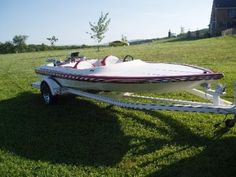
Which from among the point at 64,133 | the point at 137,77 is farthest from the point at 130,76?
the point at 64,133

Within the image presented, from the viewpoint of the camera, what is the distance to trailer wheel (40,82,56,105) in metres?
9.52

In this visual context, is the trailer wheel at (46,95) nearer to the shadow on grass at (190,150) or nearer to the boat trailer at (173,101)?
the boat trailer at (173,101)

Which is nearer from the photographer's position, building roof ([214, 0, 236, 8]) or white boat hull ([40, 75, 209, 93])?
white boat hull ([40, 75, 209, 93])

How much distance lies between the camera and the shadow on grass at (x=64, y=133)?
6121 millimetres

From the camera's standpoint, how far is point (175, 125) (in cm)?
730

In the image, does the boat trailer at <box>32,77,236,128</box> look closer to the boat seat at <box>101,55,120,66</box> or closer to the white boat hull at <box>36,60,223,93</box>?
the white boat hull at <box>36,60,223,93</box>

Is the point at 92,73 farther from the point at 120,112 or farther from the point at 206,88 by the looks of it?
the point at 206,88

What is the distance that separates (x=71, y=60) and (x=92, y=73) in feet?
7.32

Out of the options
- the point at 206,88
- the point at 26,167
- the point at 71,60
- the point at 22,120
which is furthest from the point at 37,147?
the point at 71,60

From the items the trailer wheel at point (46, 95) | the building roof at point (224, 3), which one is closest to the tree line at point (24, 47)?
the building roof at point (224, 3)

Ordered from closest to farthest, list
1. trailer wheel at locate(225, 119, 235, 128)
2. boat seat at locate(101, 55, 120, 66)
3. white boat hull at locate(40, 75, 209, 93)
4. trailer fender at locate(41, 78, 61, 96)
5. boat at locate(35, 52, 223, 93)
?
trailer wheel at locate(225, 119, 235, 128) < boat at locate(35, 52, 223, 93) < white boat hull at locate(40, 75, 209, 93) < boat seat at locate(101, 55, 120, 66) < trailer fender at locate(41, 78, 61, 96)

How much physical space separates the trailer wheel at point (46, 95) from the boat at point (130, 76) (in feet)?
1.13

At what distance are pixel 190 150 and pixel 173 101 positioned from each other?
5.29 ft

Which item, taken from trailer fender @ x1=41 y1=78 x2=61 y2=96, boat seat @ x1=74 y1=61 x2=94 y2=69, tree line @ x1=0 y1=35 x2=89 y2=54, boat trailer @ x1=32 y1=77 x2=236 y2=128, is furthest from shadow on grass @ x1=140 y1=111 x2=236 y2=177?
tree line @ x1=0 y1=35 x2=89 y2=54
